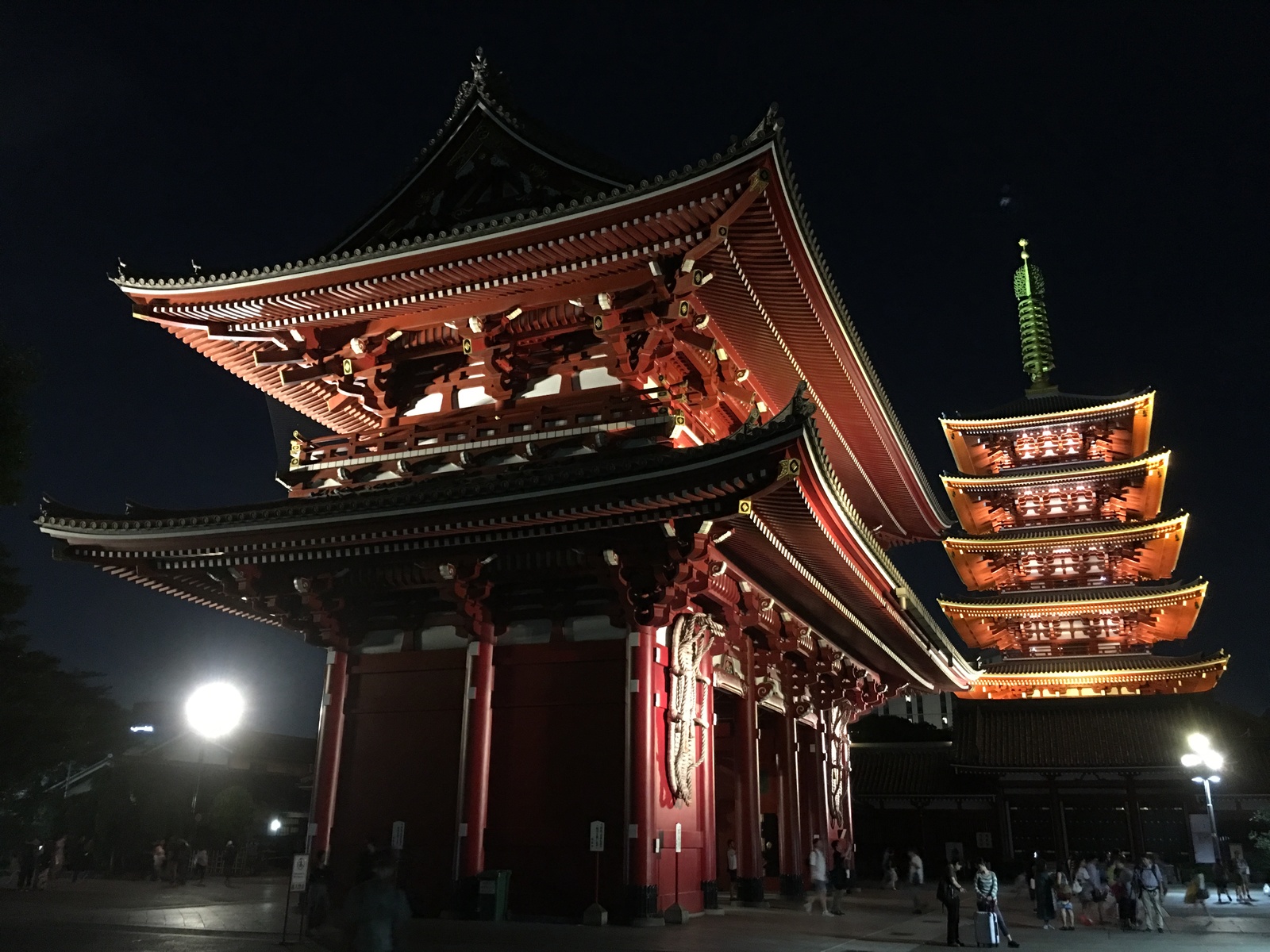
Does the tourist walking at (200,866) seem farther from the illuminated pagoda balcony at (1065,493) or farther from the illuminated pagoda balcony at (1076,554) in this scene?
the illuminated pagoda balcony at (1065,493)

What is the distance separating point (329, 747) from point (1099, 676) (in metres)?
41.4

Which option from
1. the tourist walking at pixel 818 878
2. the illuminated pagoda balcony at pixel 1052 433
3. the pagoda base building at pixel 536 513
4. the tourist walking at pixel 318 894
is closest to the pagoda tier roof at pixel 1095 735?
the illuminated pagoda balcony at pixel 1052 433

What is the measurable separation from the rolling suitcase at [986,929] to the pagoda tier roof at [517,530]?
707cm

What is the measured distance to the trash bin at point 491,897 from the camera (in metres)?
16.9

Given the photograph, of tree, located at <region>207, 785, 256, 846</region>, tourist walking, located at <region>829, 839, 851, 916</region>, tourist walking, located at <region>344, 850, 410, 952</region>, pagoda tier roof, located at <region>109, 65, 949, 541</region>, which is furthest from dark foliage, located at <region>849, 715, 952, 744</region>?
tourist walking, located at <region>344, 850, 410, 952</region>

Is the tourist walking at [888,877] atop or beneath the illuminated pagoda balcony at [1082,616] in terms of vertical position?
beneath

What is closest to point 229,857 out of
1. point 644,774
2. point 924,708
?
point 644,774

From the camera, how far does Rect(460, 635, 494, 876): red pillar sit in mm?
17609

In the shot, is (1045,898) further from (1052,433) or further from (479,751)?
(1052,433)

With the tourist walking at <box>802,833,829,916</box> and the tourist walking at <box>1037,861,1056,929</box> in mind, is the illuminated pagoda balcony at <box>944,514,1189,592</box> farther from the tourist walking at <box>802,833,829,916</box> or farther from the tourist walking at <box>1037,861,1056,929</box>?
the tourist walking at <box>802,833,829,916</box>

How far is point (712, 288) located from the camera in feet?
65.7

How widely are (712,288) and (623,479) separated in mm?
5838

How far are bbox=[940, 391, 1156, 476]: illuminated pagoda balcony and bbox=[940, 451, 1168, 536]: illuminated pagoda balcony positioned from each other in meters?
1.36

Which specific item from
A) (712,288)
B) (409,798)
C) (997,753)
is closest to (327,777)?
(409,798)
